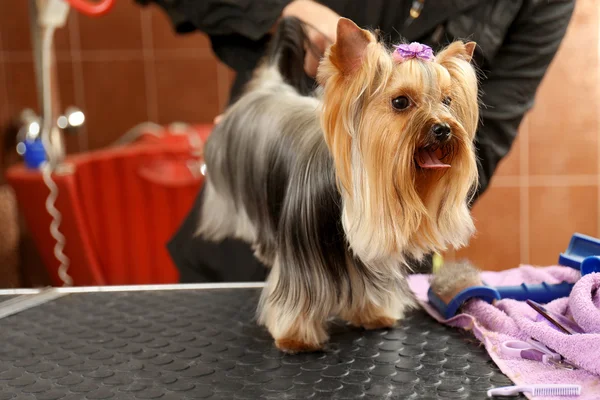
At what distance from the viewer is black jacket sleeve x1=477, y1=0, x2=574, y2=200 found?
1298mm

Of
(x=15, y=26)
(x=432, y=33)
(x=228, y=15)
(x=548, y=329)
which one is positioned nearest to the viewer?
(x=548, y=329)

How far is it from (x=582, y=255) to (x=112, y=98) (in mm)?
2065

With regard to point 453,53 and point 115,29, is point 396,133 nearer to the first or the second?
point 453,53

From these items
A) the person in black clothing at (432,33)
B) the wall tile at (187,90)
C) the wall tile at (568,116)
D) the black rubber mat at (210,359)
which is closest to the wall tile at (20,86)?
the wall tile at (187,90)

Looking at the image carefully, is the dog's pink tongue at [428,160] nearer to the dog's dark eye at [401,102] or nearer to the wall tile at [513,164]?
the dog's dark eye at [401,102]

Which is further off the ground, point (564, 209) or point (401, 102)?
point (401, 102)

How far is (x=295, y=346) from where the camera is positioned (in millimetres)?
920

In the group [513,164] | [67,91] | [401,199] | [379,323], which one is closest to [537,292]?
[379,323]

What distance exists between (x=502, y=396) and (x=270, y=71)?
65cm

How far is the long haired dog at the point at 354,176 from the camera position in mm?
770

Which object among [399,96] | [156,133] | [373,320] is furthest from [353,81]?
[156,133]

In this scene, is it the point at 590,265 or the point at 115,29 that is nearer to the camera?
the point at 590,265

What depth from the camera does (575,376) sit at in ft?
2.61

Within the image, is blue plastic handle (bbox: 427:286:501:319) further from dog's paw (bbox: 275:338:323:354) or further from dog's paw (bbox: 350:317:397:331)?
dog's paw (bbox: 275:338:323:354)
